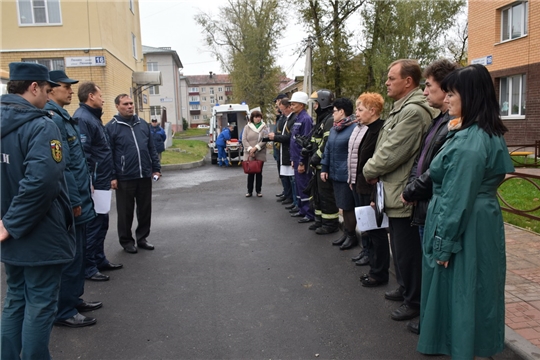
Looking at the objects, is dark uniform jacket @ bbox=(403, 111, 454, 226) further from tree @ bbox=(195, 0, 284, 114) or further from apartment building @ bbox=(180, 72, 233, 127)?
apartment building @ bbox=(180, 72, 233, 127)

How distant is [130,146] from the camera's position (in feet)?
20.2

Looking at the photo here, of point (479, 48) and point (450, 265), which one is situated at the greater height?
point (479, 48)

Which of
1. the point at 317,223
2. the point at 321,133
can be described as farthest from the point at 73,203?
the point at 317,223

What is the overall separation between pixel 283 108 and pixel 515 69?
41.4ft

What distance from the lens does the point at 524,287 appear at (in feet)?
14.7

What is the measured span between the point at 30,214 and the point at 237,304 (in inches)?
88.6

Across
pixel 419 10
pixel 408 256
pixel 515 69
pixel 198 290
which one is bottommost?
pixel 198 290

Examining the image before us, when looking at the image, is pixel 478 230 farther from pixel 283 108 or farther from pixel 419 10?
pixel 419 10

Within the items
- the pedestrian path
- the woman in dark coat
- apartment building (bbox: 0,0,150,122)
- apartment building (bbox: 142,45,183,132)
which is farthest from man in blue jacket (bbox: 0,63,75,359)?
apartment building (bbox: 142,45,183,132)

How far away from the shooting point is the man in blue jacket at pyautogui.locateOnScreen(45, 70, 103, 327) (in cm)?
408

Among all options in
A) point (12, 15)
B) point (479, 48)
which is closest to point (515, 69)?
point (479, 48)

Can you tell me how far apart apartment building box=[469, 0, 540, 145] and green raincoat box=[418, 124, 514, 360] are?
1636cm

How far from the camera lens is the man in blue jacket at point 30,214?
2.94 meters

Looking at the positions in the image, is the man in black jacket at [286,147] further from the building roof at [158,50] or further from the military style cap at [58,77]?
the building roof at [158,50]
